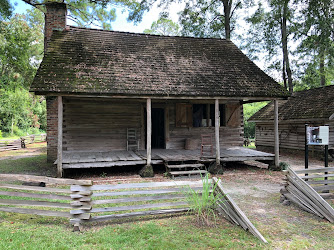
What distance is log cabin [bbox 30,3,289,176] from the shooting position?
9156 millimetres

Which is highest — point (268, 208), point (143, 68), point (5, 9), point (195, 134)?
point (5, 9)

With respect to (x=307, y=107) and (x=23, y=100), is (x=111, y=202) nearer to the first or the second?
(x=307, y=107)

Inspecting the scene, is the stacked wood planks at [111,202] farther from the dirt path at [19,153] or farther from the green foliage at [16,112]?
the green foliage at [16,112]

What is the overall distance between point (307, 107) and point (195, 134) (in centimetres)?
794

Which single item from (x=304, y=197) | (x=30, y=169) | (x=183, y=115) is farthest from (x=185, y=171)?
(x=30, y=169)

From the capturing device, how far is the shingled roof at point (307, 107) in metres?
14.0

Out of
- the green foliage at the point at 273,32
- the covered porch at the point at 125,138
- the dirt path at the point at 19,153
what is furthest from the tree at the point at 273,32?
the dirt path at the point at 19,153

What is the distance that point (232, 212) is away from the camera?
16.1 feet

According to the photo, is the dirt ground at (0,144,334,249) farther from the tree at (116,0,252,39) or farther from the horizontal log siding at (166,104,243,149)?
the tree at (116,0,252,39)

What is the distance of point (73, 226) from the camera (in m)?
4.70

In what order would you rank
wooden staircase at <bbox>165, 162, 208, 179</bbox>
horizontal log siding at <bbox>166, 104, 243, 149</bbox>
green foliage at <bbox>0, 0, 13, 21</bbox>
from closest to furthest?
1. wooden staircase at <bbox>165, 162, 208, 179</bbox>
2. horizontal log siding at <bbox>166, 104, 243, 149</bbox>
3. green foliage at <bbox>0, 0, 13, 21</bbox>

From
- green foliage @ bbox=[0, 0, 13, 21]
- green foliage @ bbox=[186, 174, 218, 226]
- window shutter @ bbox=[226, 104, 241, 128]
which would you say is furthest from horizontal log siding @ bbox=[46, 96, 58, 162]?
green foliage @ bbox=[186, 174, 218, 226]

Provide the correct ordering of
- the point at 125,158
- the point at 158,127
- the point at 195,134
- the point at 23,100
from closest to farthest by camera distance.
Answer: the point at 125,158 < the point at 195,134 < the point at 158,127 < the point at 23,100

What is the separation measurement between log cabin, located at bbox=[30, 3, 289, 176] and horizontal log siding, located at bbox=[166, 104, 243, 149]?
0.16 ft
